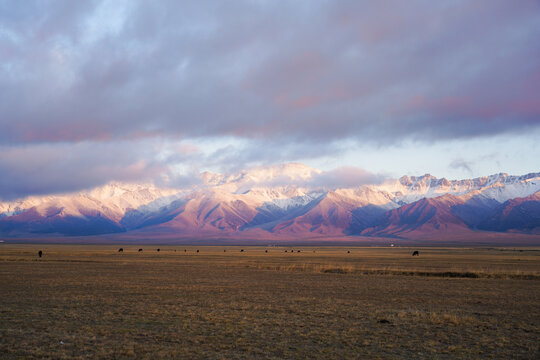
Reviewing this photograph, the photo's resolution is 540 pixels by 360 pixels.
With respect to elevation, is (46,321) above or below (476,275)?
above

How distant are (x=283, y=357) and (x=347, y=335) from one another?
3.66 metres

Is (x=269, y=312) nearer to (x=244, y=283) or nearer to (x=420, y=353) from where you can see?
(x=420, y=353)

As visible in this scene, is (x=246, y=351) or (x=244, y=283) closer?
(x=246, y=351)

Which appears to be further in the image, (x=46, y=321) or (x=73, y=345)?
(x=46, y=321)

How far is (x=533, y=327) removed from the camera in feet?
59.0

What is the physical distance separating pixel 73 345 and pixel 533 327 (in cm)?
1626

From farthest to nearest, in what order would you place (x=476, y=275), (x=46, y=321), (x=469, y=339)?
1. (x=476, y=275)
2. (x=46, y=321)
3. (x=469, y=339)

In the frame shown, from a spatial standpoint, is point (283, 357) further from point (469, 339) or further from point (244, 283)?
point (244, 283)

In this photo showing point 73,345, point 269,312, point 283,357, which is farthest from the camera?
point 269,312

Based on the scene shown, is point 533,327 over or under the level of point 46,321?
under

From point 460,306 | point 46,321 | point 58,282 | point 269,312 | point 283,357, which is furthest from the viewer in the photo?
point 58,282

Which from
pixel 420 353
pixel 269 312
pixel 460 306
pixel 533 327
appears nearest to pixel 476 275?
pixel 460 306

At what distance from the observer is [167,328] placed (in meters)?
16.9

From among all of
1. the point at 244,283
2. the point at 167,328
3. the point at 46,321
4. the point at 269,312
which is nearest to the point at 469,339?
the point at 269,312
